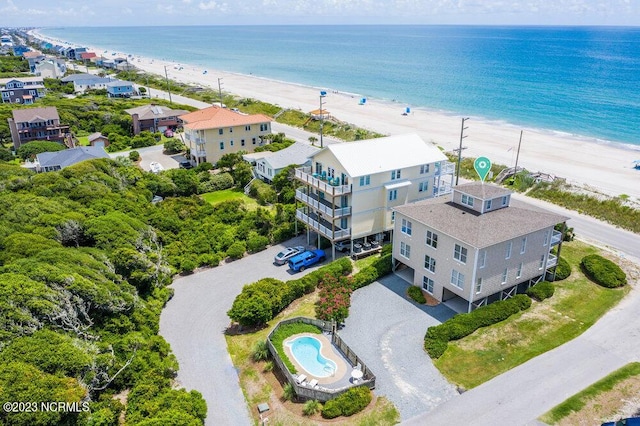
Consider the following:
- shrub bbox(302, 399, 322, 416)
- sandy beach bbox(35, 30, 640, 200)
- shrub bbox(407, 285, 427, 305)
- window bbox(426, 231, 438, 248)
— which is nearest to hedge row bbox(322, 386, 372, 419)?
shrub bbox(302, 399, 322, 416)

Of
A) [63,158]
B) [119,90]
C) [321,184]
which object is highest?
[321,184]

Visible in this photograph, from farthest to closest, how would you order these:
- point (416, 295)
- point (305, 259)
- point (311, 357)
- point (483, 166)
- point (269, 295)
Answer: point (305, 259)
point (483, 166)
point (416, 295)
point (269, 295)
point (311, 357)

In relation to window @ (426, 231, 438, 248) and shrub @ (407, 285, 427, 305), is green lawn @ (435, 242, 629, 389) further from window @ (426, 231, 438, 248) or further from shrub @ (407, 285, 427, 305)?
window @ (426, 231, 438, 248)

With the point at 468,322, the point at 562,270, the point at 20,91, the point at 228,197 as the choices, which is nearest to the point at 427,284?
the point at 468,322

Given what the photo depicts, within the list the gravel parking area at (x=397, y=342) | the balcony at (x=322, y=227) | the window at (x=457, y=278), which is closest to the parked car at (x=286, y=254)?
the balcony at (x=322, y=227)

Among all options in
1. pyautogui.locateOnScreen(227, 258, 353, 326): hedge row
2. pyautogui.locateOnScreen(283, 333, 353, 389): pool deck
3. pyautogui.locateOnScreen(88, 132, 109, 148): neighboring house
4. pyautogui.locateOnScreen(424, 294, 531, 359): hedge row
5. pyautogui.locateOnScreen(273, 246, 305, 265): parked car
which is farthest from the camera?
pyautogui.locateOnScreen(88, 132, 109, 148): neighboring house

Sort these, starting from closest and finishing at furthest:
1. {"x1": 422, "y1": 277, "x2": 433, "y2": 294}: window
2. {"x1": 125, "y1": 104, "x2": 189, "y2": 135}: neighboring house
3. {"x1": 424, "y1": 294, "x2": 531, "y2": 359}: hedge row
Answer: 1. {"x1": 424, "y1": 294, "x2": 531, "y2": 359}: hedge row
2. {"x1": 422, "y1": 277, "x2": 433, "y2": 294}: window
3. {"x1": 125, "y1": 104, "x2": 189, "y2": 135}: neighboring house

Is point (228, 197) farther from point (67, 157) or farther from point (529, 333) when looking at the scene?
point (529, 333)

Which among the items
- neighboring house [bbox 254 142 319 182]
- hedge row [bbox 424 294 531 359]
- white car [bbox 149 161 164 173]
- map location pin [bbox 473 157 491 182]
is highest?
map location pin [bbox 473 157 491 182]
